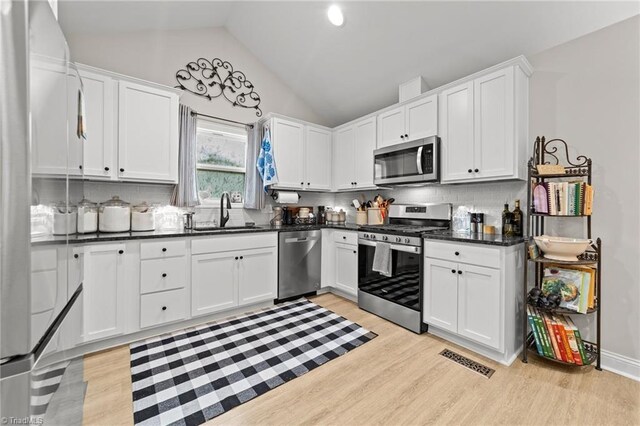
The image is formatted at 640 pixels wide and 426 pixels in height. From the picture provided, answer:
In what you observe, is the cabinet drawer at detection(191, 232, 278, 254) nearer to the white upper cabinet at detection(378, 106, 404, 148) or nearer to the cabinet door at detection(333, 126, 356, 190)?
the cabinet door at detection(333, 126, 356, 190)

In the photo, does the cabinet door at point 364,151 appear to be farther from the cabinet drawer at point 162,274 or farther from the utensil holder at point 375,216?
the cabinet drawer at point 162,274

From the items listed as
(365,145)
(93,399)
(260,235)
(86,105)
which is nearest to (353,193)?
(365,145)

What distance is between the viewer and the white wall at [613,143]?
195cm

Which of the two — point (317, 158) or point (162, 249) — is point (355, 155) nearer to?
point (317, 158)

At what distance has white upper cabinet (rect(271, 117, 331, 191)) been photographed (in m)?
3.62

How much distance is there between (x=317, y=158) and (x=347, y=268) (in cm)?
169

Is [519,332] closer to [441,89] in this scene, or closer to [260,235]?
→ [441,89]

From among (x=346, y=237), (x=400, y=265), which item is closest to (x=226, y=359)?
(x=400, y=265)

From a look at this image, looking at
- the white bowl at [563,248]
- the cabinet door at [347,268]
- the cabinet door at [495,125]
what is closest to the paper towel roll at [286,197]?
the cabinet door at [347,268]

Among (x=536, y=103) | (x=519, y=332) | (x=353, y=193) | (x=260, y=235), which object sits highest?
(x=536, y=103)

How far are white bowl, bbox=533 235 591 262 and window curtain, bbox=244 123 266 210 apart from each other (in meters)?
2.97

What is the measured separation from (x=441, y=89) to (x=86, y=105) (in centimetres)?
333

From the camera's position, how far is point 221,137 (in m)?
3.52

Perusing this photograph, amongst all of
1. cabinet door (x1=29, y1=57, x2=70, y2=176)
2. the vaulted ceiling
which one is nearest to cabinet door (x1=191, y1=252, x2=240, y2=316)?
cabinet door (x1=29, y1=57, x2=70, y2=176)
